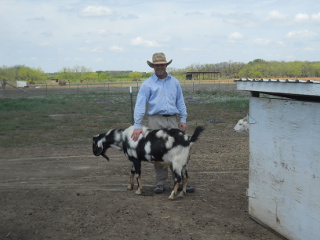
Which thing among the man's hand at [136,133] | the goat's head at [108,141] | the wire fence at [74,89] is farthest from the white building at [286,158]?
the wire fence at [74,89]

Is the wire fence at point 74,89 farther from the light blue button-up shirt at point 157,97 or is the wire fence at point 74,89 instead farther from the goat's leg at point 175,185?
the goat's leg at point 175,185

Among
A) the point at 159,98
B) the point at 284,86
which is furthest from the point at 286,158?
the point at 159,98

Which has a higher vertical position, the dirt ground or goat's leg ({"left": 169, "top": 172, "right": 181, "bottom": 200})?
goat's leg ({"left": 169, "top": 172, "right": 181, "bottom": 200})

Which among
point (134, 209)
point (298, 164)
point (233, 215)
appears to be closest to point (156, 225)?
point (134, 209)

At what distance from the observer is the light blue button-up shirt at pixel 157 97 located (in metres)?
6.56

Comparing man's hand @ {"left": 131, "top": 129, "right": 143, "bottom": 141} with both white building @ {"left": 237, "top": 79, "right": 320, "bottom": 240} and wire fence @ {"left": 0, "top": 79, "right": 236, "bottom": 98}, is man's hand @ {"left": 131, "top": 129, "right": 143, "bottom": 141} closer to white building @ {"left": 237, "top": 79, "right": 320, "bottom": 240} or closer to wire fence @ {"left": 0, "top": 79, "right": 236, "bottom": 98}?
white building @ {"left": 237, "top": 79, "right": 320, "bottom": 240}

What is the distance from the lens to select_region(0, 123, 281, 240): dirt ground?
5238 mm

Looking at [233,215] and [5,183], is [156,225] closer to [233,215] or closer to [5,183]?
[233,215]

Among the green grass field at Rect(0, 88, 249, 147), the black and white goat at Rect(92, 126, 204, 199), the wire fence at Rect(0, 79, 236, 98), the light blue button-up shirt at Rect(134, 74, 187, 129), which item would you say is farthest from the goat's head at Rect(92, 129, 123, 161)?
the wire fence at Rect(0, 79, 236, 98)

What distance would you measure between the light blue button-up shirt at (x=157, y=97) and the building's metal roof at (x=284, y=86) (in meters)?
1.42

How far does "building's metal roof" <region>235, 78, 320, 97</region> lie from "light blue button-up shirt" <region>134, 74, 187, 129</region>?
142cm

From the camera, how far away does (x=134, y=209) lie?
600cm

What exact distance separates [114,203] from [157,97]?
176 centimetres

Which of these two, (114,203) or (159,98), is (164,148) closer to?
(159,98)
